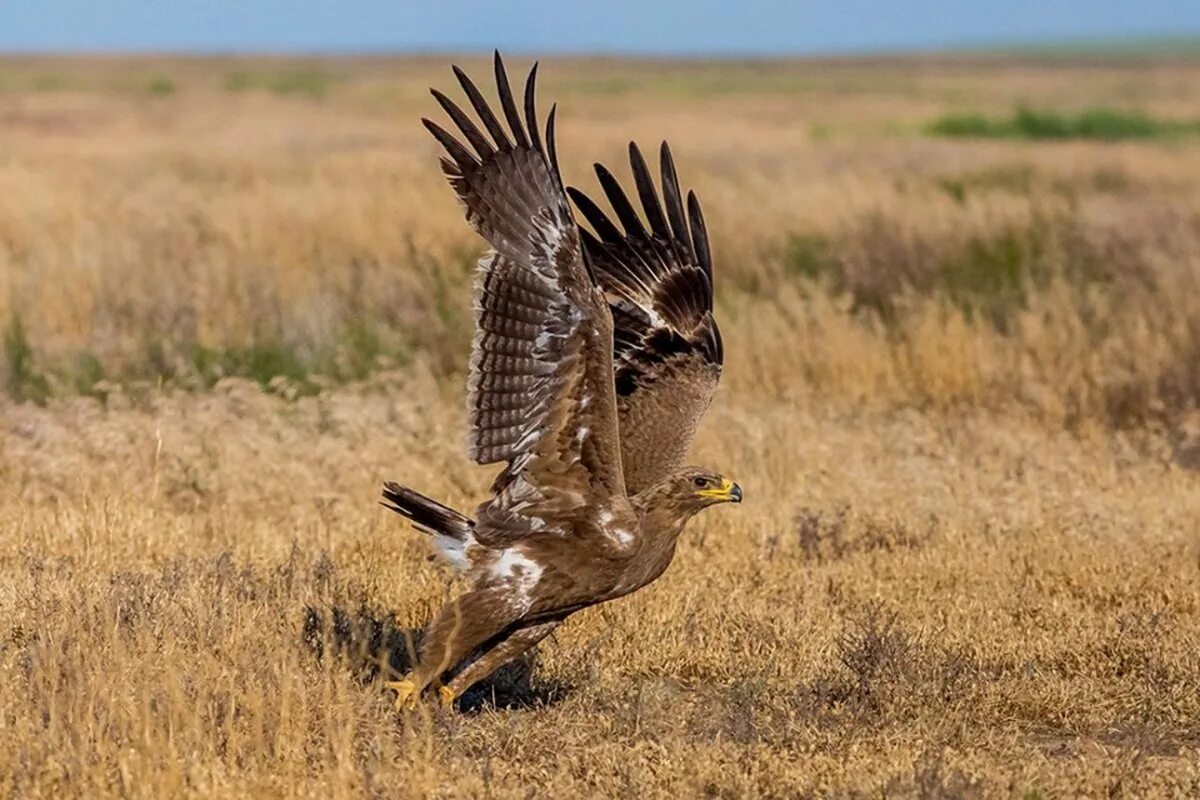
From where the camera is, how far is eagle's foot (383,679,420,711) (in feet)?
20.6

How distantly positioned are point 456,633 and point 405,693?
252 mm

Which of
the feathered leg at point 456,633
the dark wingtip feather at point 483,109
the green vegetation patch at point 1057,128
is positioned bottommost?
the green vegetation patch at point 1057,128

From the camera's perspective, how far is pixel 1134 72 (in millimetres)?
145250

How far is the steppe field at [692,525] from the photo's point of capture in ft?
19.3

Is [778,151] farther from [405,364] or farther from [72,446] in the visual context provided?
[72,446]

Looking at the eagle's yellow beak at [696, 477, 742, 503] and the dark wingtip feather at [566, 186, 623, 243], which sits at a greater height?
the dark wingtip feather at [566, 186, 623, 243]

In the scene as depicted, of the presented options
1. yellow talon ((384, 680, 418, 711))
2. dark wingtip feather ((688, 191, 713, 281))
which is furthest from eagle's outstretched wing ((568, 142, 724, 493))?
yellow talon ((384, 680, 418, 711))

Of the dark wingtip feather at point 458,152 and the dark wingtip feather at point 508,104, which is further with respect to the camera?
the dark wingtip feather at point 458,152

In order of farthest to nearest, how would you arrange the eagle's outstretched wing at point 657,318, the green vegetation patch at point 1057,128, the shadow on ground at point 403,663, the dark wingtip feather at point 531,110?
the green vegetation patch at point 1057,128 → the eagle's outstretched wing at point 657,318 → the shadow on ground at point 403,663 → the dark wingtip feather at point 531,110

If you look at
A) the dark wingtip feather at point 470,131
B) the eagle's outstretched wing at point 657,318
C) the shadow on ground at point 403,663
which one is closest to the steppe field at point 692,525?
the shadow on ground at point 403,663

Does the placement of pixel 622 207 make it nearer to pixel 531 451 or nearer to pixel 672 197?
pixel 672 197

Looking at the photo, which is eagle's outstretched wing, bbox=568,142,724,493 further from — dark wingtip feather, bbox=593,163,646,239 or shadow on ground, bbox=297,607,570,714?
shadow on ground, bbox=297,607,570,714

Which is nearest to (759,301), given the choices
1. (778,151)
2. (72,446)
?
(72,446)

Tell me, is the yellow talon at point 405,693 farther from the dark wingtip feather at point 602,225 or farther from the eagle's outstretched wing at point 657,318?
the dark wingtip feather at point 602,225
